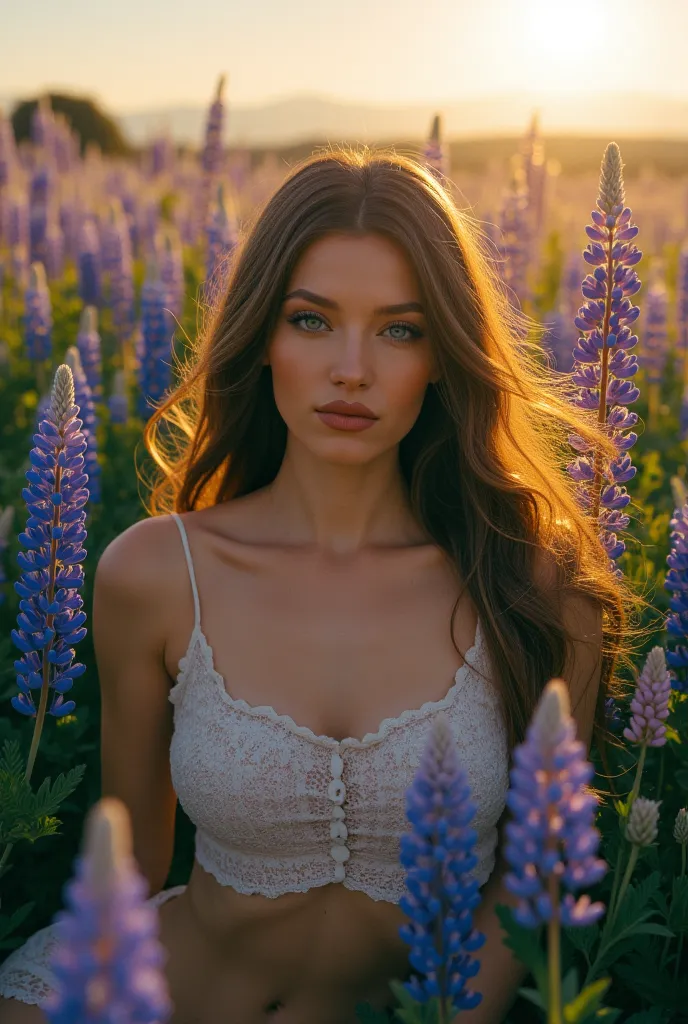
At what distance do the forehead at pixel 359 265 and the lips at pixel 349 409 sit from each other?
0.28m

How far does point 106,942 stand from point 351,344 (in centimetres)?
183

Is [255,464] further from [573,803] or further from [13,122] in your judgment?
[13,122]

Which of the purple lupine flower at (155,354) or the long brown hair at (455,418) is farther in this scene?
the purple lupine flower at (155,354)

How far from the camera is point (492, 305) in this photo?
325 centimetres

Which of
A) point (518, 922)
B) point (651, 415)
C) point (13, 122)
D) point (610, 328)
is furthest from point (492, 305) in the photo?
point (13, 122)

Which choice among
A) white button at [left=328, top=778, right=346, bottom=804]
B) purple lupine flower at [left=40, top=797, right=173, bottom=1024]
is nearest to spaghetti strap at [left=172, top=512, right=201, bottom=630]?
white button at [left=328, top=778, right=346, bottom=804]

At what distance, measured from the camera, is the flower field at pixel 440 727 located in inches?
59.0

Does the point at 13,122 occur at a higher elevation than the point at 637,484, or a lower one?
higher

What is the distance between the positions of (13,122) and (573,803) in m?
24.1

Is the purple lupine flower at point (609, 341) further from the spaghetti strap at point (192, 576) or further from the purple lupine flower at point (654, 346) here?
the purple lupine flower at point (654, 346)

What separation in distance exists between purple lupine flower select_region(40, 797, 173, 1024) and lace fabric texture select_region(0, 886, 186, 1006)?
188 cm

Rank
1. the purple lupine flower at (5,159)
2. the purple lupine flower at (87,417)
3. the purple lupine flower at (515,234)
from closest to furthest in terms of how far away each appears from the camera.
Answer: the purple lupine flower at (87,417) → the purple lupine flower at (515,234) → the purple lupine flower at (5,159)

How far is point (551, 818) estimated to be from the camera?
150cm

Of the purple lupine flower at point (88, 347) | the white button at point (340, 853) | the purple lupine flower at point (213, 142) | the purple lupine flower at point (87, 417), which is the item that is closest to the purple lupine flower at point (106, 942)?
the white button at point (340, 853)
